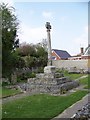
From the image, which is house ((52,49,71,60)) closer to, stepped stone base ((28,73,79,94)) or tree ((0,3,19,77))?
stepped stone base ((28,73,79,94))

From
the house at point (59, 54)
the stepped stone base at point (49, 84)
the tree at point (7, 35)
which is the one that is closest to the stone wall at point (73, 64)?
the house at point (59, 54)

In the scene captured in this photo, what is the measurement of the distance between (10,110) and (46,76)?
12.0m

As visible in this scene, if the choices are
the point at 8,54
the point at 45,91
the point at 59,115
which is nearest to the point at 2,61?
the point at 8,54

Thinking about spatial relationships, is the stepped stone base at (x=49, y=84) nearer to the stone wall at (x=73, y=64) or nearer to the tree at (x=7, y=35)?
the tree at (x=7, y=35)

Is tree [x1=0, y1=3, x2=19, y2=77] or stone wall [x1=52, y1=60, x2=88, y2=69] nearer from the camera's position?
tree [x1=0, y1=3, x2=19, y2=77]

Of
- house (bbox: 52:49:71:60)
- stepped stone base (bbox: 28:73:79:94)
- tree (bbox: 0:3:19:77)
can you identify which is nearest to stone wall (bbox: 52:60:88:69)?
house (bbox: 52:49:71:60)

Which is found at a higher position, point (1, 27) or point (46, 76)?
point (1, 27)

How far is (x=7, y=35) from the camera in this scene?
8641 millimetres

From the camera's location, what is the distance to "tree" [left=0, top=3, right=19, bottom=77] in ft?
28.3

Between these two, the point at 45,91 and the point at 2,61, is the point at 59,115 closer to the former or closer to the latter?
the point at 2,61

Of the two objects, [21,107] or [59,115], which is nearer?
[59,115]

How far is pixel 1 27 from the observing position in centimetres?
854

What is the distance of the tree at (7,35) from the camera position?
863 cm

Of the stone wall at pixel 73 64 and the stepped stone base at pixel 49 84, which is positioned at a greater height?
the stone wall at pixel 73 64
